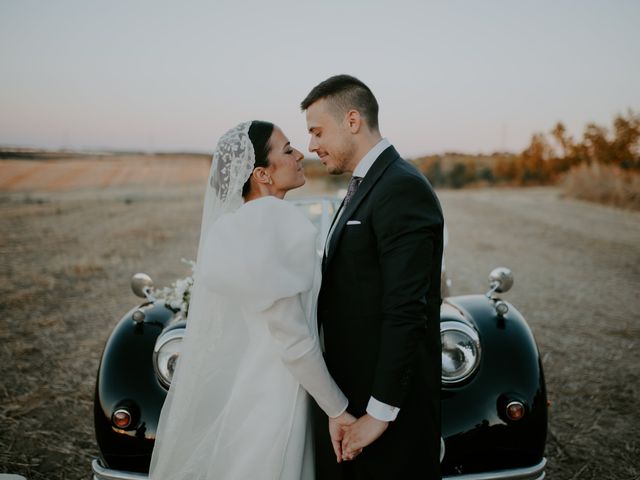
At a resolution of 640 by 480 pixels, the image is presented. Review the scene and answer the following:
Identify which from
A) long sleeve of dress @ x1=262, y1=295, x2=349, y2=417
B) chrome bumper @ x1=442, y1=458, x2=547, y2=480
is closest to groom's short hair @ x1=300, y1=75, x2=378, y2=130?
long sleeve of dress @ x1=262, y1=295, x2=349, y2=417

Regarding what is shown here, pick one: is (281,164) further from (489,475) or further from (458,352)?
(489,475)

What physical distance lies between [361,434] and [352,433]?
0.04 m

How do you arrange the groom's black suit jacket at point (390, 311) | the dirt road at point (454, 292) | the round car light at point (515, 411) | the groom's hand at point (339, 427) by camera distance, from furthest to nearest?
1. the dirt road at point (454, 292)
2. the round car light at point (515, 411)
3. the groom's hand at point (339, 427)
4. the groom's black suit jacket at point (390, 311)

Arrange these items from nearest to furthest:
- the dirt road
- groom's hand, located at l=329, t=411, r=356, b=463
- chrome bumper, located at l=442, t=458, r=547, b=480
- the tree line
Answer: groom's hand, located at l=329, t=411, r=356, b=463 < chrome bumper, located at l=442, t=458, r=547, b=480 < the dirt road < the tree line

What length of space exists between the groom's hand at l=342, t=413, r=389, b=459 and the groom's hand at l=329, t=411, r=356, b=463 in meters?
0.02

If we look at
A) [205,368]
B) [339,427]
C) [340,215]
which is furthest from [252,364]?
[340,215]

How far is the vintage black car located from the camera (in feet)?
7.58

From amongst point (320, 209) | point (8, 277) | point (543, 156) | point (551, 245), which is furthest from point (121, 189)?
point (543, 156)

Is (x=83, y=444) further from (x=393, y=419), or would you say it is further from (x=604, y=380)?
(x=604, y=380)

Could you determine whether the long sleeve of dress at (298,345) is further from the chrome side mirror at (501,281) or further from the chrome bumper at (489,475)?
the chrome side mirror at (501,281)

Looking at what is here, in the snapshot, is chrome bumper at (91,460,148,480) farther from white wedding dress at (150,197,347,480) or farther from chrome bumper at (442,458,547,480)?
chrome bumper at (442,458,547,480)

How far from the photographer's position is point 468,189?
40.3m

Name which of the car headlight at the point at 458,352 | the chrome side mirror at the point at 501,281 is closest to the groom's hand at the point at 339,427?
the car headlight at the point at 458,352

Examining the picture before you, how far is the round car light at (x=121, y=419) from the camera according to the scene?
2.35m
